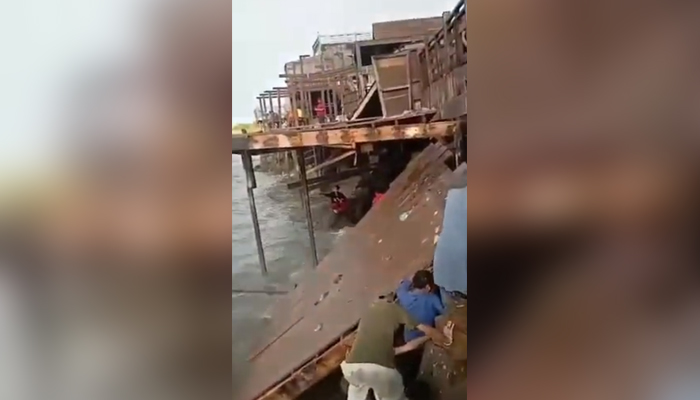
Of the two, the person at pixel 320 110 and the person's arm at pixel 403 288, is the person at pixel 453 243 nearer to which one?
the person's arm at pixel 403 288

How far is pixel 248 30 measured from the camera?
746 mm

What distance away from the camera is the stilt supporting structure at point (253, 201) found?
0.75 meters

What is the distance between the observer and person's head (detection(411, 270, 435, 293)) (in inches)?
30.4

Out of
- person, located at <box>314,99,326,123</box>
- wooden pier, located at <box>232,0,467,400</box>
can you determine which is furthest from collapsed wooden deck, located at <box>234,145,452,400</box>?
person, located at <box>314,99,326,123</box>

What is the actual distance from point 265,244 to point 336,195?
0.36 ft

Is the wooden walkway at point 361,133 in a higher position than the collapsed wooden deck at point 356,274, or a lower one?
higher

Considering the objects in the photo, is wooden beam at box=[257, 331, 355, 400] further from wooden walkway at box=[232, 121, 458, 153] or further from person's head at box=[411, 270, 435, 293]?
wooden walkway at box=[232, 121, 458, 153]

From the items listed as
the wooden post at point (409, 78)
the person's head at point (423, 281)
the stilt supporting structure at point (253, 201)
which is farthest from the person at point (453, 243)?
the stilt supporting structure at point (253, 201)

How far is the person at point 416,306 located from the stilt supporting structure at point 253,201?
176mm

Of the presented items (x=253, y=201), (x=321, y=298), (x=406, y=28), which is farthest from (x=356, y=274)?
(x=406, y=28)

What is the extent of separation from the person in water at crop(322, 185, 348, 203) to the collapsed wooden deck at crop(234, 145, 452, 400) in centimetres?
4

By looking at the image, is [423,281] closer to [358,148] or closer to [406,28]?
[358,148]
